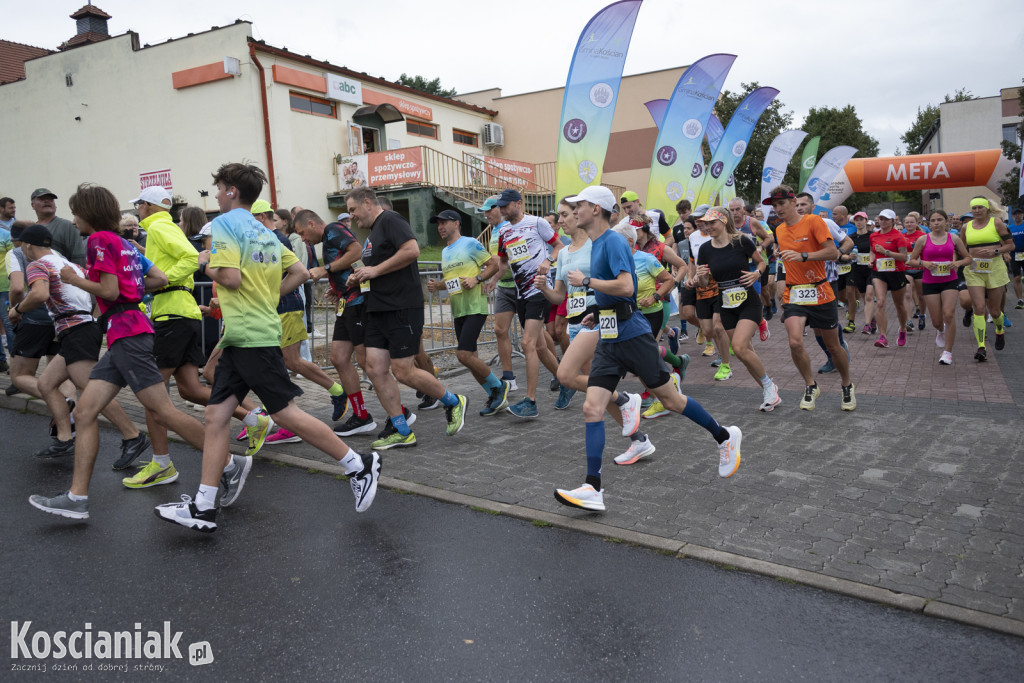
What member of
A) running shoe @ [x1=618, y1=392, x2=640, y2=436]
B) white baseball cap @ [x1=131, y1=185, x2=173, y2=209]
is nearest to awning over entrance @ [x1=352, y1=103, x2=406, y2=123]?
white baseball cap @ [x1=131, y1=185, x2=173, y2=209]

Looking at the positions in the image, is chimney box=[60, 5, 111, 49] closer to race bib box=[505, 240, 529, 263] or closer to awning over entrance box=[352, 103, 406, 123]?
awning over entrance box=[352, 103, 406, 123]

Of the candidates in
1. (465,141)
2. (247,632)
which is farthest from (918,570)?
(465,141)

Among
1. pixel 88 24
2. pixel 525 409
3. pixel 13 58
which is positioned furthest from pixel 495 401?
pixel 13 58

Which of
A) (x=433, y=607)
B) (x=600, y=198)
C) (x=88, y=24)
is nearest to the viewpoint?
(x=433, y=607)

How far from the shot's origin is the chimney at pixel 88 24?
26.0m

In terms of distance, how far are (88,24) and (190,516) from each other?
28651 millimetres

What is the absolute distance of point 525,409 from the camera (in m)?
7.16

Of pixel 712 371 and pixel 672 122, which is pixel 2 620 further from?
pixel 672 122

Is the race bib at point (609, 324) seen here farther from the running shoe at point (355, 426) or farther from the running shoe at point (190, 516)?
the running shoe at point (355, 426)

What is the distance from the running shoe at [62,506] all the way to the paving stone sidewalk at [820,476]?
0.89 meters

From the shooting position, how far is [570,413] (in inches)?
288

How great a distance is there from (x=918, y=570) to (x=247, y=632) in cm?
312

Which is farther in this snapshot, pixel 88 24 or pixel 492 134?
pixel 492 134

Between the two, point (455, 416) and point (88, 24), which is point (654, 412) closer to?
point (455, 416)
